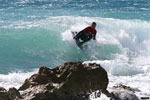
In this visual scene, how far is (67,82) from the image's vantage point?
27.8ft

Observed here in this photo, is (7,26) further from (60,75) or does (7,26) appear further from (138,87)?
(60,75)

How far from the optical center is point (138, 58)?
17578mm

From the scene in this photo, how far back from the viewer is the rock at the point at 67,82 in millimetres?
8195

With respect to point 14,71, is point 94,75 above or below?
above

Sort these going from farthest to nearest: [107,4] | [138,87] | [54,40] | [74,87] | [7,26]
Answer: [107,4] < [7,26] < [54,40] < [138,87] < [74,87]

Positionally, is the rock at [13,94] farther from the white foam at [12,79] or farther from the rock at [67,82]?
the white foam at [12,79]

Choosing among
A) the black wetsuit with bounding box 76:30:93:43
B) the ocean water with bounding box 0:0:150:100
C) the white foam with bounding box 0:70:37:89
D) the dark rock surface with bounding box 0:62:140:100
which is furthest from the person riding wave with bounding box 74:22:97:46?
the dark rock surface with bounding box 0:62:140:100

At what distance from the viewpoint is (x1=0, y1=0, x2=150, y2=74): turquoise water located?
53.1ft

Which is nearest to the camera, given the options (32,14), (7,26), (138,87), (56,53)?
(138,87)

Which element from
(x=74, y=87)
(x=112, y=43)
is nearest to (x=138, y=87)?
(x=74, y=87)

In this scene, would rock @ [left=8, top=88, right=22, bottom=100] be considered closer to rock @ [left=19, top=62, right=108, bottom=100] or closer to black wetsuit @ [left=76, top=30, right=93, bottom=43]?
rock @ [left=19, top=62, right=108, bottom=100]

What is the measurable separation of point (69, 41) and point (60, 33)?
1.90 m

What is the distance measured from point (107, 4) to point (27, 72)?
19211 millimetres

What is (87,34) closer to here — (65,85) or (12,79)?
(12,79)
